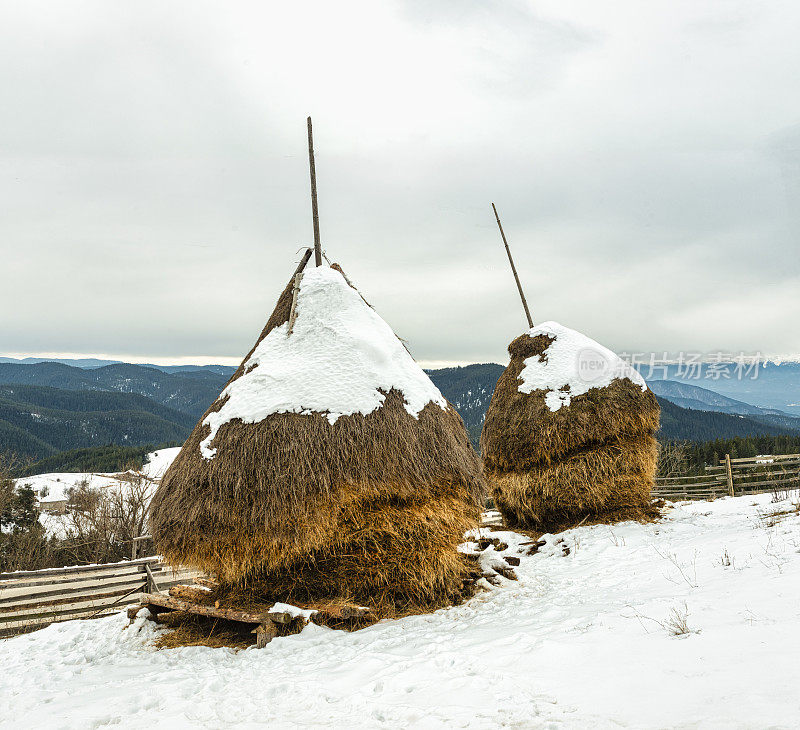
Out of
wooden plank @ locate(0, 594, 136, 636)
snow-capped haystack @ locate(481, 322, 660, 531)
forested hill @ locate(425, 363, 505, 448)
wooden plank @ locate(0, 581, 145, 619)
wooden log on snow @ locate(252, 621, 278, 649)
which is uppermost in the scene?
forested hill @ locate(425, 363, 505, 448)

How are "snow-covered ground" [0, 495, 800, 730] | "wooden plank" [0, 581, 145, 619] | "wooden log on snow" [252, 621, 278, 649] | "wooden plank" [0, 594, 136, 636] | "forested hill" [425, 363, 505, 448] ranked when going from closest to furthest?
"snow-covered ground" [0, 495, 800, 730] < "wooden log on snow" [252, 621, 278, 649] < "wooden plank" [0, 594, 136, 636] < "wooden plank" [0, 581, 145, 619] < "forested hill" [425, 363, 505, 448]

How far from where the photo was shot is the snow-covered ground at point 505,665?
2562 mm

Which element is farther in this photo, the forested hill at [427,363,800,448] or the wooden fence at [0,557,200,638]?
the forested hill at [427,363,800,448]

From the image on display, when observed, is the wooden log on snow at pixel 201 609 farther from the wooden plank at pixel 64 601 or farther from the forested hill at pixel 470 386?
the forested hill at pixel 470 386

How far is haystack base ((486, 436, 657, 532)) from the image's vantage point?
8.77 meters

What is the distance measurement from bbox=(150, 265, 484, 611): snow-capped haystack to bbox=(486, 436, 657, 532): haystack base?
3.62 meters

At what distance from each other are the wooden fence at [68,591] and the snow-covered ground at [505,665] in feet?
16.6

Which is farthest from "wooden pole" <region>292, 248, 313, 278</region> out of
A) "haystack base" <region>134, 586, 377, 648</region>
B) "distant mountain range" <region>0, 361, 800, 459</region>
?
"distant mountain range" <region>0, 361, 800, 459</region>

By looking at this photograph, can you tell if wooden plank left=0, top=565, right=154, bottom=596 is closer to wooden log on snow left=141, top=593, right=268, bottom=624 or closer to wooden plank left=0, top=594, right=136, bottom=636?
wooden plank left=0, top=594, right=136, bottom=636

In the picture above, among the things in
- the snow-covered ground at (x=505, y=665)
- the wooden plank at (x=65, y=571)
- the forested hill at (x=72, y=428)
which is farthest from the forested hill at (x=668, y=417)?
the forested hill at (x=72, y=428)

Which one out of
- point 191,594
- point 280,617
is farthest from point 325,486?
point 191,594

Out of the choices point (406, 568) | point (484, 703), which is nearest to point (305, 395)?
point (406, 568)

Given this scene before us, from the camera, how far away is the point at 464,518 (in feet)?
19.1

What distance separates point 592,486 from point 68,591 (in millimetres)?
10924
